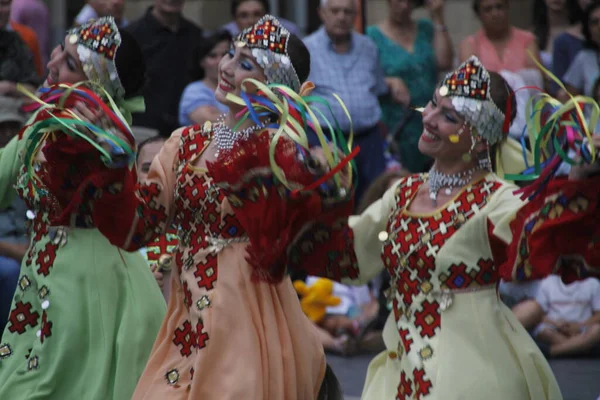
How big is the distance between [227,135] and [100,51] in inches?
27.2

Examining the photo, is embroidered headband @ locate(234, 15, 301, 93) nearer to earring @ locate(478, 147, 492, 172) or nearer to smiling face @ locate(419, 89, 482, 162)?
smiling face @ locate(419, 89, 482, 162)

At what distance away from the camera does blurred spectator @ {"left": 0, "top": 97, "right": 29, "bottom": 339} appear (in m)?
7.10

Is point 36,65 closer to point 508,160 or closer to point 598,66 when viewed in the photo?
point 598,66

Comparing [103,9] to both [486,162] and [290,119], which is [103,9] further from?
[290,119]

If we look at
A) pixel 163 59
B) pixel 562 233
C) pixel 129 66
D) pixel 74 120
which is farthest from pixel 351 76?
pixel 562 233

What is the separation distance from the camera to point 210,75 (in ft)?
28.8

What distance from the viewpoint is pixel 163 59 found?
9188mm

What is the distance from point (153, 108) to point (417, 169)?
1983 millimetres

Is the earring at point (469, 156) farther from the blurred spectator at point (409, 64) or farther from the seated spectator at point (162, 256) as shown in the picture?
the blurred spectator at point (409, 64)

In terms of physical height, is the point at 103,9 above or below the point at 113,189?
below

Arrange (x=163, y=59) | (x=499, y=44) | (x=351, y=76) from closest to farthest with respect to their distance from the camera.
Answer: (x=351, y=76) < (x=163, y=59) < (x=499, y=44)

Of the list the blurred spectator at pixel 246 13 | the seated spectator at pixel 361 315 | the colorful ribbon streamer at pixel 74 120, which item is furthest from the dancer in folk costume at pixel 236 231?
the blurred spectator at pixel 246 13

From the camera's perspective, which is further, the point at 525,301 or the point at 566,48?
the point at 566,48

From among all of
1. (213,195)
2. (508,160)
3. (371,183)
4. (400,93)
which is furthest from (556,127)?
(400,93)
